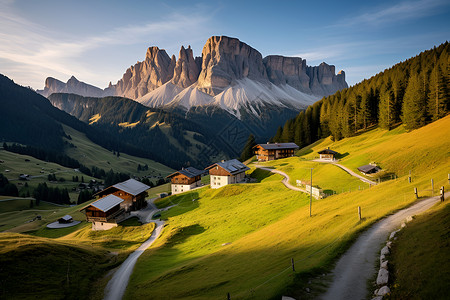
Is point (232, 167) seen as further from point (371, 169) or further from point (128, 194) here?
point (371, 169)

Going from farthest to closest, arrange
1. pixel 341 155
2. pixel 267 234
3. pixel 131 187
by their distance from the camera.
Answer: pixel 341 155 → pixel 131 187 → pixel 267 234

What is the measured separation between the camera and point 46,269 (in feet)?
103

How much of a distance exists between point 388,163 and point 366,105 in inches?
2319

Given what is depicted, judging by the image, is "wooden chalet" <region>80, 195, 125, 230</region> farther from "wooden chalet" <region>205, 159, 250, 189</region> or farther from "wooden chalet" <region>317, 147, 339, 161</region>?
"wooden chalet" <region>317, 147, 339, 161</region>

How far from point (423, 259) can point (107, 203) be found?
73200 mm

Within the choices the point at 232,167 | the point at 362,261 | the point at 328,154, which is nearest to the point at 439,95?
the point at 328,154

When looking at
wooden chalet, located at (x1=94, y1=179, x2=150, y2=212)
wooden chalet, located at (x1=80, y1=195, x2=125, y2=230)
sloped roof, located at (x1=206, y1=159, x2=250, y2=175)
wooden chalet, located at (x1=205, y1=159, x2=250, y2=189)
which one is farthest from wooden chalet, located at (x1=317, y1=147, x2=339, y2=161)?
wooden chalet, located at (x1=80, y1=195, x2=125, y2=230)

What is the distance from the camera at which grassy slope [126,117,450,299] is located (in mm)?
21453


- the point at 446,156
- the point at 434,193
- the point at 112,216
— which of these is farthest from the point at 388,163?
the point at 112,216

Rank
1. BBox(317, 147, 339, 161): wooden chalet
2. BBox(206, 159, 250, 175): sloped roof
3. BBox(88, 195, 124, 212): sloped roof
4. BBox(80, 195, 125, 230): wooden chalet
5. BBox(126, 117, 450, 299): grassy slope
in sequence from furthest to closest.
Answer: BBox(206, 159, 250, 175): sloped roof → BBox(317, 147, 339, 161): wooden chalet → BBox(80, 195, 125, 230): wooden chalet → BBox(88, 195, 124, 212): sloped roof → BBox(126, 117, 450, 299): grassy slope

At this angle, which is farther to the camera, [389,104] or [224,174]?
[389,104]

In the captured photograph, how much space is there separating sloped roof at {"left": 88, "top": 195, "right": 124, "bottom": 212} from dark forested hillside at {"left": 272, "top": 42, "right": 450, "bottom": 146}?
97813 millimetres

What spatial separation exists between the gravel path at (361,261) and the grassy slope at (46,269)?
2805cm

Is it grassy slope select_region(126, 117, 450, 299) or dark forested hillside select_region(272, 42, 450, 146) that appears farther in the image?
dark forested hillside select_region(272, 42, 450, 146)
